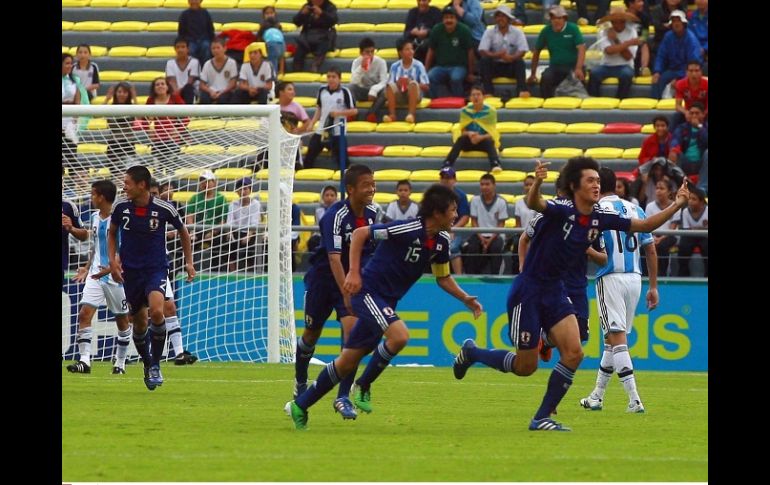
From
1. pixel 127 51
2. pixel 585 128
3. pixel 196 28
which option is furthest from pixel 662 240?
pixel 127 51

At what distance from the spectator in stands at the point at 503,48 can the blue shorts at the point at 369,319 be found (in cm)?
1509

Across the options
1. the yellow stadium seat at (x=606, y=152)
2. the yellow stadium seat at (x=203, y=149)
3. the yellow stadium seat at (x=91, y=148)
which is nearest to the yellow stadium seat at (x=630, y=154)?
the yellow stadium seat at (x=606, y=152)

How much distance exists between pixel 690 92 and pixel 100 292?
33.6 feet

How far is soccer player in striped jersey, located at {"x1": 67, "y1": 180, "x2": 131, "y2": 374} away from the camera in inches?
696

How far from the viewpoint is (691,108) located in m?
23.1

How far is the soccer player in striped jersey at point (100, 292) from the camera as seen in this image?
17677mm

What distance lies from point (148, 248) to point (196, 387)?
5.19ft

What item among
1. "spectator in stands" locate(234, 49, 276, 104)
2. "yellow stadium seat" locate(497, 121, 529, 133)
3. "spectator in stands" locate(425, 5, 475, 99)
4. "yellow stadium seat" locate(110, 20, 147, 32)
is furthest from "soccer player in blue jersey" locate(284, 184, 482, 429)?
"yellow stadium seat" locate(110, 20, 147, 32)

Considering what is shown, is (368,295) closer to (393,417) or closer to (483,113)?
(393,417)

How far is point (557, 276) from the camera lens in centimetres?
1140

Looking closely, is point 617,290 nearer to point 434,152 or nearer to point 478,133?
point 478,133
